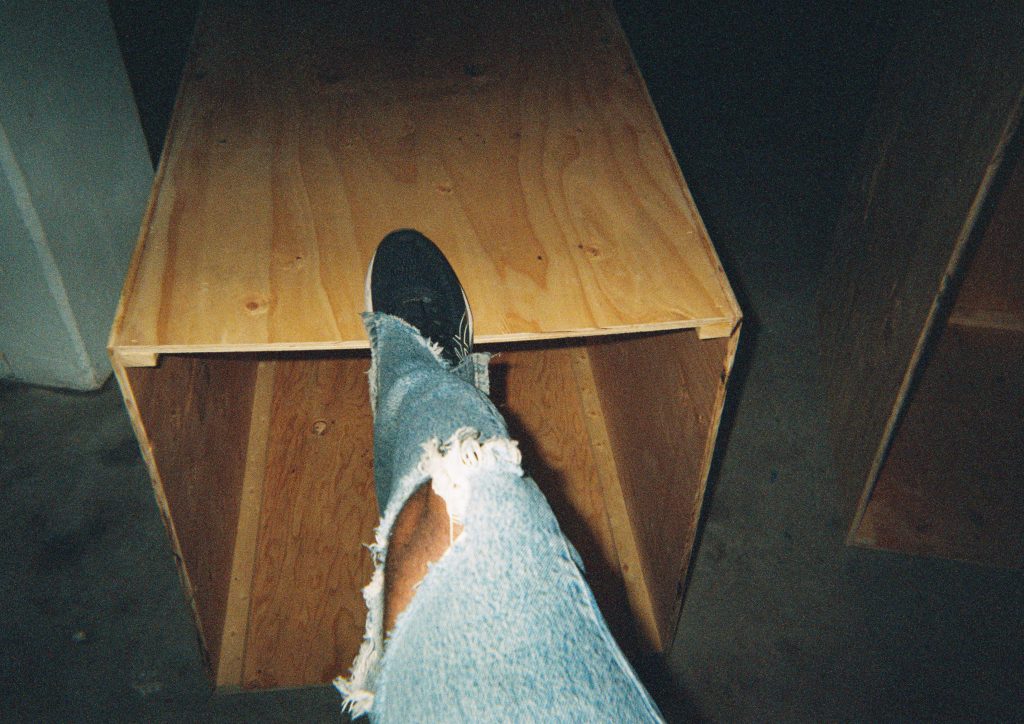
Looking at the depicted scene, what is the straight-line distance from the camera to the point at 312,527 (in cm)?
129

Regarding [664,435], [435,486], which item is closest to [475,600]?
[435,486]

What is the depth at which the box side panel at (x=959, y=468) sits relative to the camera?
1.34 m

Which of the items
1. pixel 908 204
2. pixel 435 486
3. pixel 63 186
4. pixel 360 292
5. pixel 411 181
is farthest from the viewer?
pixel 63 186

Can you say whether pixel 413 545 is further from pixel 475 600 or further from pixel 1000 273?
pixel 1000 273

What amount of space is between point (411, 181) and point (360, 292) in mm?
250

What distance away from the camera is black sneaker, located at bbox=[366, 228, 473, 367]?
2.85 feet

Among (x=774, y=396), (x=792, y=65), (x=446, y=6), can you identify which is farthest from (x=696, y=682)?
(x=792, y=65)

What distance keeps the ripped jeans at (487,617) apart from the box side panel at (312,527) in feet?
1.91

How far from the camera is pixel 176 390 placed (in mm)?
957

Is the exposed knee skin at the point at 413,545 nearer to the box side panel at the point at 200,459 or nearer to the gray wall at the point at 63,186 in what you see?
the box side panel at the point at 200,459

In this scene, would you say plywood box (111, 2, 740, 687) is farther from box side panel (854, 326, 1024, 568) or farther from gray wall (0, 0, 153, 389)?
box side panel (854, 326, 1024, 568)

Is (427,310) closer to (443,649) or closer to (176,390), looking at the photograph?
(176,390)

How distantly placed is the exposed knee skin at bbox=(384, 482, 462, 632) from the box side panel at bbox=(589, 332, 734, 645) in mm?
410

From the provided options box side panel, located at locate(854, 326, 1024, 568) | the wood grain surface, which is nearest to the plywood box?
the wood grain surface
